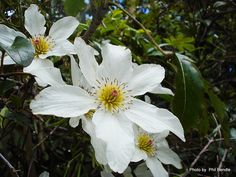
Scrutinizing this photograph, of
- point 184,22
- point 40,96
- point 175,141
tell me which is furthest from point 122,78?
point 184,22

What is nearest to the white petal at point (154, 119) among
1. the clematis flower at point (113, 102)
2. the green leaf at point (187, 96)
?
the clematis flower at point (113, 102)

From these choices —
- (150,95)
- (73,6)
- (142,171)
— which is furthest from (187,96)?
(150,95)

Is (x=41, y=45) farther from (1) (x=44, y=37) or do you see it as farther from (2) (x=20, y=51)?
(2) (x=20, y=51)

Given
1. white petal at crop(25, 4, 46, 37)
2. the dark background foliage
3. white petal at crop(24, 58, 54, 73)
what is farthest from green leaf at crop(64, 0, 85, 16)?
white petal at crop(24, 58, 54, 73)

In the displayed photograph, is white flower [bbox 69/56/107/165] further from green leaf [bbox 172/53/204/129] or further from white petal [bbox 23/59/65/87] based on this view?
green leaf [bbox 172/53/204/129]

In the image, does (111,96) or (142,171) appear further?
(142,171)

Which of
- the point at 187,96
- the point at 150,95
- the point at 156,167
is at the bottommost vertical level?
the point at 150,95

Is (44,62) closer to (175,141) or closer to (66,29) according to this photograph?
(66,29)

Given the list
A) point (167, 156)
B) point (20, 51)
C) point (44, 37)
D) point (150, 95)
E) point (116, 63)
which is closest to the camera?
point (20, 51)
